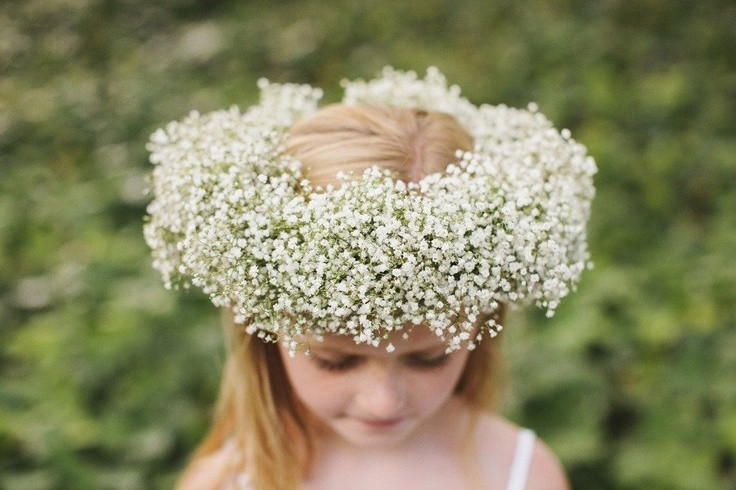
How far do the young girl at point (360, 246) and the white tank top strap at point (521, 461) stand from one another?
124mm

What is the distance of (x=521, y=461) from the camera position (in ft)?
6.96

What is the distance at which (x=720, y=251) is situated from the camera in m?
4.16

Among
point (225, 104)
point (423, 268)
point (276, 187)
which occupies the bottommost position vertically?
point (423, 268)

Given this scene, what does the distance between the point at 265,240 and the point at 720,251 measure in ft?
11.3

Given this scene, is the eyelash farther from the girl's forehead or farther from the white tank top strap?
the white tank top strap

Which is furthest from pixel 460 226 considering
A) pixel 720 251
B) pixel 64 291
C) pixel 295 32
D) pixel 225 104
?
pixel 295 32

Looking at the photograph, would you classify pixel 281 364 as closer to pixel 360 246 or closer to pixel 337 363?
pixel 337 363

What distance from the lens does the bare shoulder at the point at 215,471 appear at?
6.79 feet

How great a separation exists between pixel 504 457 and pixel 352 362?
75cm

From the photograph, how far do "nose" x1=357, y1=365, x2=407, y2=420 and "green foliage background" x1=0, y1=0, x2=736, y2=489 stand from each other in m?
1.77

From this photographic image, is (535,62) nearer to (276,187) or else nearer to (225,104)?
(225,104)

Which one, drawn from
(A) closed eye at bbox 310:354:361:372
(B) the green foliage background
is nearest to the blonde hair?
(A) closed eye at bbox 310:354:361:372

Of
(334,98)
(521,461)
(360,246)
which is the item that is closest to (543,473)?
(521,461)

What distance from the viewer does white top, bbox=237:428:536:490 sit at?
6.69 ft
